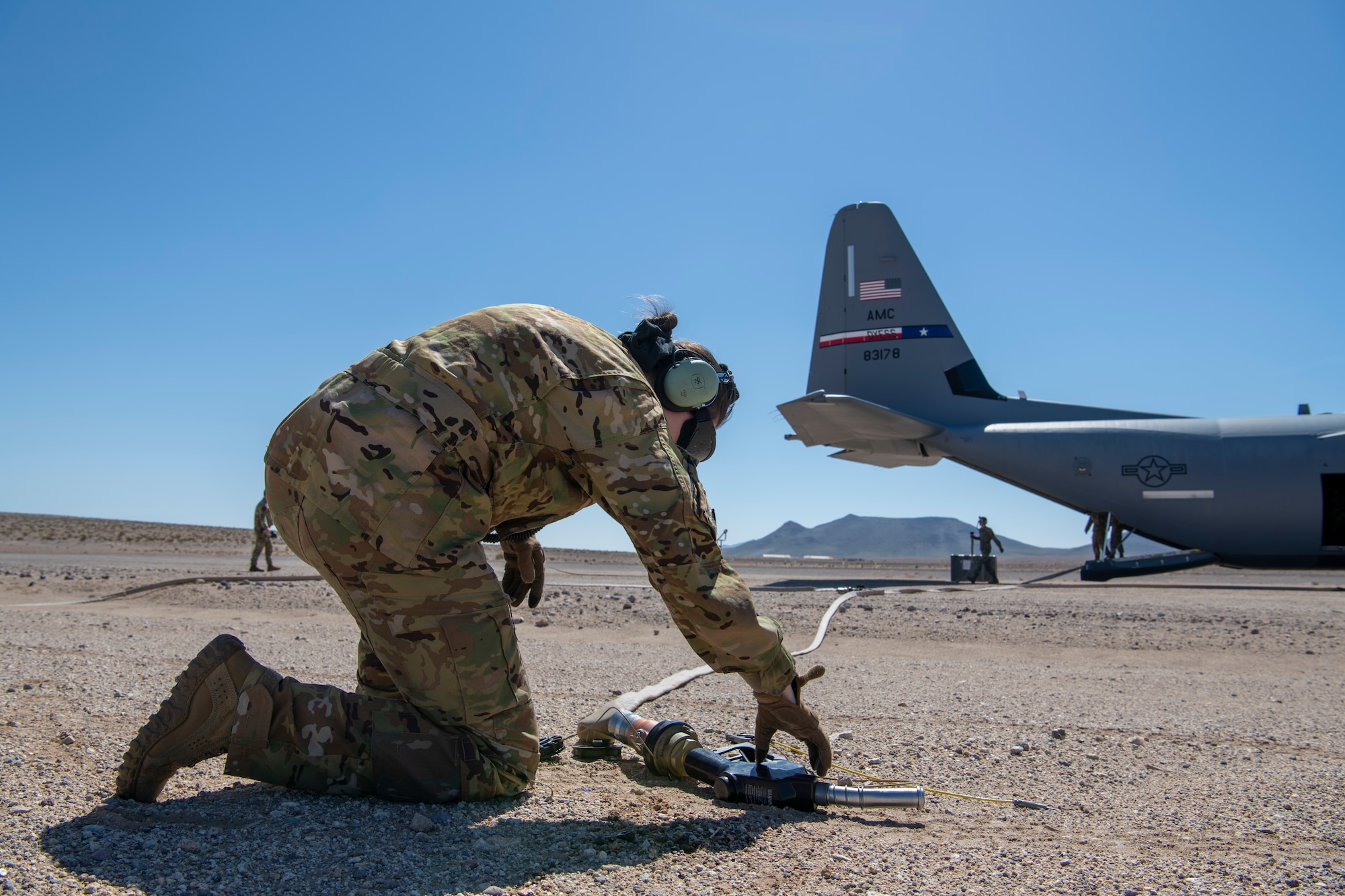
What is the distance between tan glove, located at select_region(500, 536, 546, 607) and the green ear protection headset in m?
0.69

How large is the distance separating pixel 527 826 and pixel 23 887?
3.30ft

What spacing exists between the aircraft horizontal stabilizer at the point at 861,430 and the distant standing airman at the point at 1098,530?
2.79 meters

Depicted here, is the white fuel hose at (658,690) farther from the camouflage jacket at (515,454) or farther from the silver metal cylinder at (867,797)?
the camouflage jacket at (515,454)

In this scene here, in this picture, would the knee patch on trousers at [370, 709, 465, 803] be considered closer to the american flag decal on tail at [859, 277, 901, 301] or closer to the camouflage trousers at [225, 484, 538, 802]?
the camouflage trousers at [225, 484, 538, 802]

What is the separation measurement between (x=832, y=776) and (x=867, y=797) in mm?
425

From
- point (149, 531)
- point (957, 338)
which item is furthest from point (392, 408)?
point (149, 531)

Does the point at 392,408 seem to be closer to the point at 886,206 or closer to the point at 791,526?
the point at 886,206

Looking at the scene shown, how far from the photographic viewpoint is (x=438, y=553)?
2.18 meters

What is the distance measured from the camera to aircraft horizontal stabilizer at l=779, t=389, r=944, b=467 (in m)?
14.6

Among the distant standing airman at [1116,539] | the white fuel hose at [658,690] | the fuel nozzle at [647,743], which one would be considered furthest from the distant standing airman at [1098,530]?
the fuel nozzle at [647,743]

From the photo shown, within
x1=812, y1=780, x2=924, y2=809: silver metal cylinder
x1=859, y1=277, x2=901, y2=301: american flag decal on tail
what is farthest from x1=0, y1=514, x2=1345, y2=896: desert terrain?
x1=859, y1=277, x2=901, y2=301: american flag decal on tail

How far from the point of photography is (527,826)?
2086mm

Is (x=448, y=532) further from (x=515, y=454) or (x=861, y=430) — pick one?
(x=861, y=430)

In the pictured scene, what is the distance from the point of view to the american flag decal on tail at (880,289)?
1619 cm
